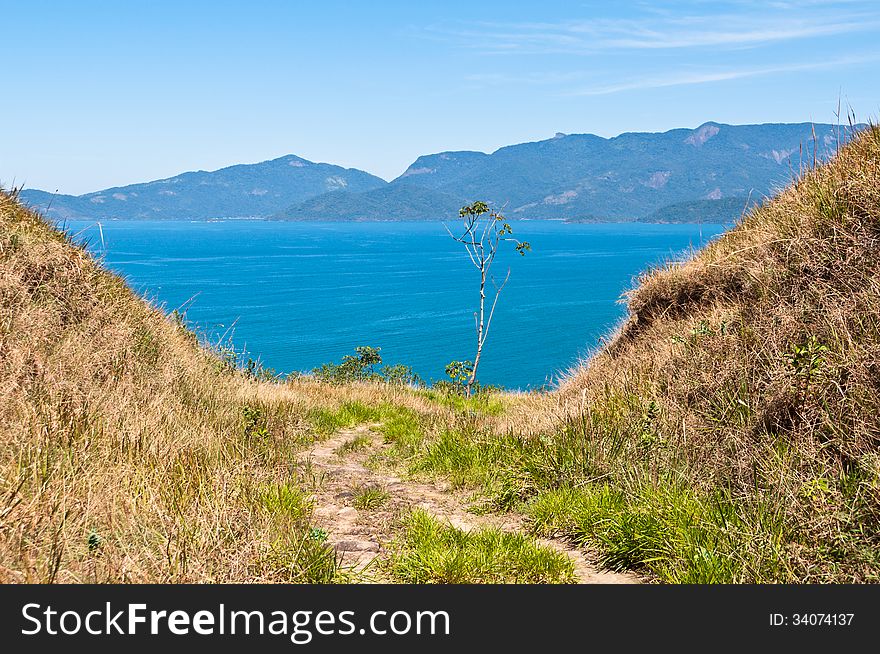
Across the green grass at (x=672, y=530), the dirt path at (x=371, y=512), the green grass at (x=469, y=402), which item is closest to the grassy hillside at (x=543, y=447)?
the green grass at (x=672, y=530)

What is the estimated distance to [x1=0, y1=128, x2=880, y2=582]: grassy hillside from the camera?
14.1 feet

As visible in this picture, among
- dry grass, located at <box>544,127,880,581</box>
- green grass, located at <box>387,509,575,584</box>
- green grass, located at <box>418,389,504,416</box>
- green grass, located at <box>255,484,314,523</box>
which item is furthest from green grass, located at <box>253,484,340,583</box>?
green grass, located at <box>418,389,504,416</box>

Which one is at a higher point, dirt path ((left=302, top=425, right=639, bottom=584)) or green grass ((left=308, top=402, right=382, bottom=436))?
dirt path ((left=302, top=425, right=639, bottom=584))

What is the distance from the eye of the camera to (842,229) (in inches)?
296

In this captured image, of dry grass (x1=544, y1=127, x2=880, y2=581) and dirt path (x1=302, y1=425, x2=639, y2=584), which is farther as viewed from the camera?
dirt path (x1=302, y1=425, x2=639, y2=584)

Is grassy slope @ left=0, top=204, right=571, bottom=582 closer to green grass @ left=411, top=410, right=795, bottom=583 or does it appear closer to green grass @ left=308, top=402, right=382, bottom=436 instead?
green grass @ left=308, top=402, right=382, bottom=436

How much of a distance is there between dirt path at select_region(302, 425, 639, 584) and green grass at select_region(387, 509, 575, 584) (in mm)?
209

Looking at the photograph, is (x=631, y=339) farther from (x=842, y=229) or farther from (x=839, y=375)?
(x=839, y=375)

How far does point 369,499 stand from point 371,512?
28 cm

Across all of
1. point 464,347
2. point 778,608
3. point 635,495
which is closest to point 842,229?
point 635,495

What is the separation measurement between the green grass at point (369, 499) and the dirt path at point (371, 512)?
3 centimetres

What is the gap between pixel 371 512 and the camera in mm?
6434

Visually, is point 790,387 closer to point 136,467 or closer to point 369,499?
point 369,499

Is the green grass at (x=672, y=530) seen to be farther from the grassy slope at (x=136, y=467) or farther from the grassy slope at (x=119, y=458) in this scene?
the grassy slope at (x=119, y=458)
